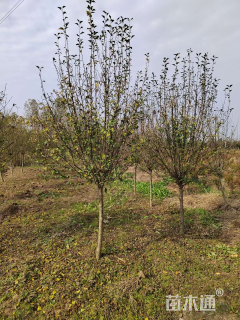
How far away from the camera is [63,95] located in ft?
12.6

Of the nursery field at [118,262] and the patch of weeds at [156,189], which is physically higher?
the patch of weeds at [156,189]

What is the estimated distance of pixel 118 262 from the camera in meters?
4.41

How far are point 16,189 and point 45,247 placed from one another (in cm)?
707

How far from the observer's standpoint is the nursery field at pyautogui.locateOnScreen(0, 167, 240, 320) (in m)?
A: 3.28

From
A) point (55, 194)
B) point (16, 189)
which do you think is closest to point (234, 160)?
point (55, 194)

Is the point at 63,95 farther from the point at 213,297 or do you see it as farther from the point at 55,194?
the point at 55,194

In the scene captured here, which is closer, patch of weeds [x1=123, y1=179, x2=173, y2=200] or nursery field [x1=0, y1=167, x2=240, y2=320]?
nursery field [x1=0, y1=167, x2=240, y2=320]

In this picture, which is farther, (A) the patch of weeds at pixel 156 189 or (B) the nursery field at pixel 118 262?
(A) the patch of weeds at pixel 156 189

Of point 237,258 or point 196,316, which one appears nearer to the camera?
point 196,316

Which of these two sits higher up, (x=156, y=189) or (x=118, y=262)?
(x=156, y=189)

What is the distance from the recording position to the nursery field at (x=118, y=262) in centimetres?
328

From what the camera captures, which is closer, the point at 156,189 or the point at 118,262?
the point at 118,262

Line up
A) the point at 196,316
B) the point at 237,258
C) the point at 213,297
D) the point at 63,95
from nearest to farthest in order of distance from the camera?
the point at 196,316 < the point at 213,297 < the point at 63,95 < the point at 237,258

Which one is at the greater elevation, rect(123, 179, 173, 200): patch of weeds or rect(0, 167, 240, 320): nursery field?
rect(123, 179, 173, 200): patch of weeds
